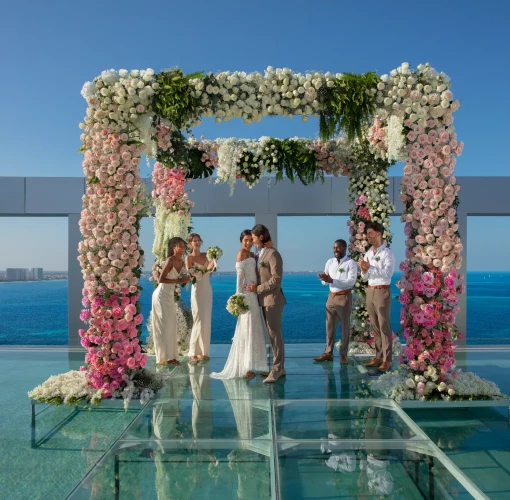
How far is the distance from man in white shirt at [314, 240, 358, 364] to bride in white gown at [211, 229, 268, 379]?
3.45 feet

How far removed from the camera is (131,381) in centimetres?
515

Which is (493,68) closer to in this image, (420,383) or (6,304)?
(420,383)

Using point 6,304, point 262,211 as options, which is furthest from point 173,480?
point 6,304

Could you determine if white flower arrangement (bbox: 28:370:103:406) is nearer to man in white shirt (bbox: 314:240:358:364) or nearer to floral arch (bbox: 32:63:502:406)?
floral arch (bbox: 32:63:502:406)

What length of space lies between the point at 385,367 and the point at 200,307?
2.54 meters

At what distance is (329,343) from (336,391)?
1.67 meters

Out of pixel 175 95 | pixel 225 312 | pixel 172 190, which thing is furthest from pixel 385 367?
pixel 225 312

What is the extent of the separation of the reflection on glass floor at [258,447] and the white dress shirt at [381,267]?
114 cm

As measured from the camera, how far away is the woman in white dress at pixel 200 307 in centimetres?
731

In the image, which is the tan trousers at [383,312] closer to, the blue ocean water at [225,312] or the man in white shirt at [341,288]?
the man in white shirt at [341,288]

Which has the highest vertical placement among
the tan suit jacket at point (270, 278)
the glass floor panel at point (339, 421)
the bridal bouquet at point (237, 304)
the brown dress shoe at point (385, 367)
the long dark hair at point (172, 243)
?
the long dark hair at point (172, 243)

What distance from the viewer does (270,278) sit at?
5.63 m

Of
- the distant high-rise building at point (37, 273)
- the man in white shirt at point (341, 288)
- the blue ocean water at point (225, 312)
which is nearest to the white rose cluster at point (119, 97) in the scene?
the man in white shirt at point (341, 288)

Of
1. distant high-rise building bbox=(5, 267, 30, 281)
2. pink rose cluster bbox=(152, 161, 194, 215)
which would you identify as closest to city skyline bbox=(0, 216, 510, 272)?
distant high-rise building bbox=(5, 267, 30, 281)
